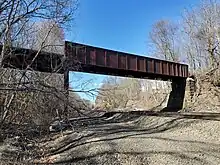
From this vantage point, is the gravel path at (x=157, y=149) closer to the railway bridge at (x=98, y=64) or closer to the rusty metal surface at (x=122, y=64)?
the railway bridge at (x=98, y=64)

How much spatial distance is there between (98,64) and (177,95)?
62.3ft

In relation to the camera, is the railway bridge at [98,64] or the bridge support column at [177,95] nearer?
the railway bridge at [98,64]

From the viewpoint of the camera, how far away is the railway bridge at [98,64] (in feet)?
42.3

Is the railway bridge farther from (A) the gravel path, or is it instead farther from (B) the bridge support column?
(A) the gravel path

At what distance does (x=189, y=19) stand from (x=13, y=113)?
143 feet

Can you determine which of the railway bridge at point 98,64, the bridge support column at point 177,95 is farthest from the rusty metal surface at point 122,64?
the bridge support column at point 177,95

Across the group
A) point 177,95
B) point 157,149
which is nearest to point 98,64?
point 177,95

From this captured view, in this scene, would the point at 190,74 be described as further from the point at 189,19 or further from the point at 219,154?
the point at 219,154

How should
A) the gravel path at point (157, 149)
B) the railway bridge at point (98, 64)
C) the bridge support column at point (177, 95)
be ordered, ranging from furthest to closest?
the bridge support column at point (177, 95), the railway bridge at point (98, 64), the gravel path at point (157, 149)

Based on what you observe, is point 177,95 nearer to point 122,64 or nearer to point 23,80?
point 122,64

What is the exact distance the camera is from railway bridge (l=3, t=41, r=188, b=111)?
508 inches

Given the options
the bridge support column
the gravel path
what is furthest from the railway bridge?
the gravel path

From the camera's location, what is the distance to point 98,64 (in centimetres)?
2931

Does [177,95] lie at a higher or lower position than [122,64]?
lower
